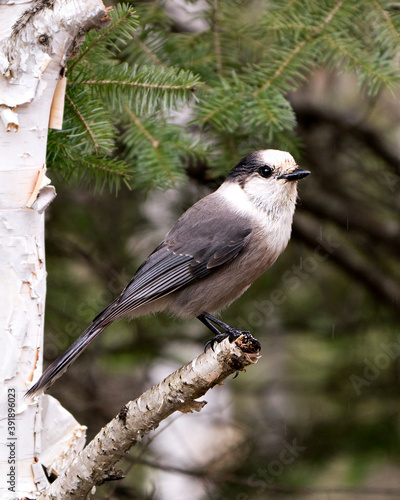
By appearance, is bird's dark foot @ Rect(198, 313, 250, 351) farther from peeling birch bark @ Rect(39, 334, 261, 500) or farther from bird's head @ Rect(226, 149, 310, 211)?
bird's head @ Rect(226, 149, 310, 211)

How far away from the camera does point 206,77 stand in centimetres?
301

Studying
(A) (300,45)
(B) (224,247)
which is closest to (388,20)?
(A) (300,45)

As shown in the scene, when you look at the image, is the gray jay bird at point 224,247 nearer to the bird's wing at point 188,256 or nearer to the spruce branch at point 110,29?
the bird's wing at point 188,256

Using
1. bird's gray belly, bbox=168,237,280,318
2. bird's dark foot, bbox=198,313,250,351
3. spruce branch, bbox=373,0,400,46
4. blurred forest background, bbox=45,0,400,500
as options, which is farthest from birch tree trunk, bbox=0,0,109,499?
spruce branch, bbox=373,0,400,46

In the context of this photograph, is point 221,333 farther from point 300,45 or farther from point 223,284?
point 300,45

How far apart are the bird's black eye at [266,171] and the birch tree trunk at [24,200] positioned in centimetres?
100

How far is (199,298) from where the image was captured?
285 centimetres

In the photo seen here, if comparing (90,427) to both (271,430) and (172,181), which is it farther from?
(172,181)

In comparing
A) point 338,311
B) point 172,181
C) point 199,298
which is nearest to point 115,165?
point 172,181

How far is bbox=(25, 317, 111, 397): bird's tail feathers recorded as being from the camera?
2.14 m

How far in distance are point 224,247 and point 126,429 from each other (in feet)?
3.33

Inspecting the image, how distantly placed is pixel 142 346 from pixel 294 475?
1.20 metres

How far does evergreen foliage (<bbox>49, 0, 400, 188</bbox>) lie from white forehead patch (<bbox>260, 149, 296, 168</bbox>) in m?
0.10

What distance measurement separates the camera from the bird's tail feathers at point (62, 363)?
214 cm
